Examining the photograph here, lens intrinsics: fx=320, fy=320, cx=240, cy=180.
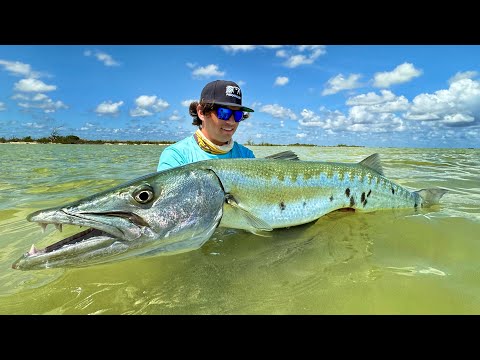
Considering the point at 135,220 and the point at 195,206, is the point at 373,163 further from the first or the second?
the point at 135,220

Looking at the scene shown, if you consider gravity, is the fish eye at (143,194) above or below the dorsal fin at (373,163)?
below

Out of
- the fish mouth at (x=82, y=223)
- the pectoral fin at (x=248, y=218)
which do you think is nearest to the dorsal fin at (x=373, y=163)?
the pectoral fin at (x=248, y=218)

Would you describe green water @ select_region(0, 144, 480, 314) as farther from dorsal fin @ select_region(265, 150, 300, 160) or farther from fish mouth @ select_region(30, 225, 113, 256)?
dorsal fin @ select_region(265, 150, 300, 160)

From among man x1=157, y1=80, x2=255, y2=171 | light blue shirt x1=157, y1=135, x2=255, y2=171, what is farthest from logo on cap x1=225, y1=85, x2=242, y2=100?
light blue shirt x1=157, y1=135, x2=255, y2=171

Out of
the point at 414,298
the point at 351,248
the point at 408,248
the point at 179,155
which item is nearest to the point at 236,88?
the point at 179,155

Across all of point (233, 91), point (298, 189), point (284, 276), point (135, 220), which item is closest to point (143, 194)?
point (135, 220)

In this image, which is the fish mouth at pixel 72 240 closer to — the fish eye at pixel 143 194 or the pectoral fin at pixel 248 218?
the fish eye at pixel 143 194

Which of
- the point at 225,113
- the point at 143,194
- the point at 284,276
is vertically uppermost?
the point at 225,113
